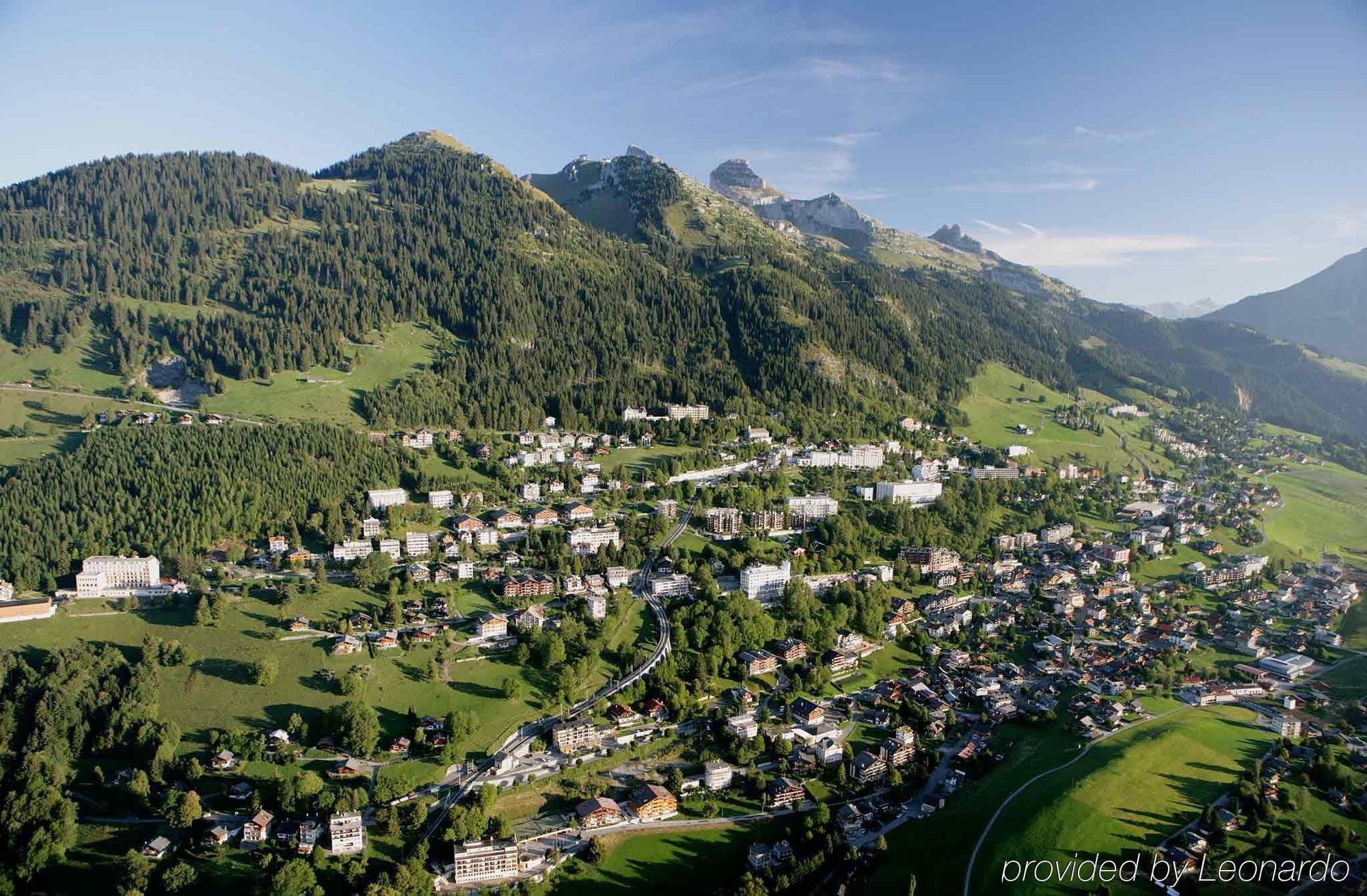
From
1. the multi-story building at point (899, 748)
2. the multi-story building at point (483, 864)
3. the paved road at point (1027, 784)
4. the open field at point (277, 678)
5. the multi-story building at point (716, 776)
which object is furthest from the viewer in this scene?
the multi-story building at point (899, 748)

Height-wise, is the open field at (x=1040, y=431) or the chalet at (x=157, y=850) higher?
the open field at (x=1040, y=431)

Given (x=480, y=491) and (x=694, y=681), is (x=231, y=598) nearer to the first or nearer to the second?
(x=480, y=491)

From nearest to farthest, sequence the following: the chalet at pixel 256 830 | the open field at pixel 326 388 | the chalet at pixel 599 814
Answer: the chalet at pixel 256 830 < the chalet at pixel 599 814 < the open field at pixel 326 388

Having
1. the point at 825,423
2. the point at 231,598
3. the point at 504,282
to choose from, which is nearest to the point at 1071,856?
the point at 231,598

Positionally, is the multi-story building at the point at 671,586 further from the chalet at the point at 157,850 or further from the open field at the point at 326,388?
the open field at the point at 326,388

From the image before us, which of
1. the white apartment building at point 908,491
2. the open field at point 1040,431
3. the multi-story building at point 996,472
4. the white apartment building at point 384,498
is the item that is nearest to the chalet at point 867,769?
the white apartment building at point 908,491

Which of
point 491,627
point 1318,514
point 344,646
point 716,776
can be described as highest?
point 1318,514

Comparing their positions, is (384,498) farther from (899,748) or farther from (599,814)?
(899,748)

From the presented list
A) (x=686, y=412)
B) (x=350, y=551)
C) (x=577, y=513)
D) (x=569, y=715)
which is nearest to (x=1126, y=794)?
(x=569, y=715)
